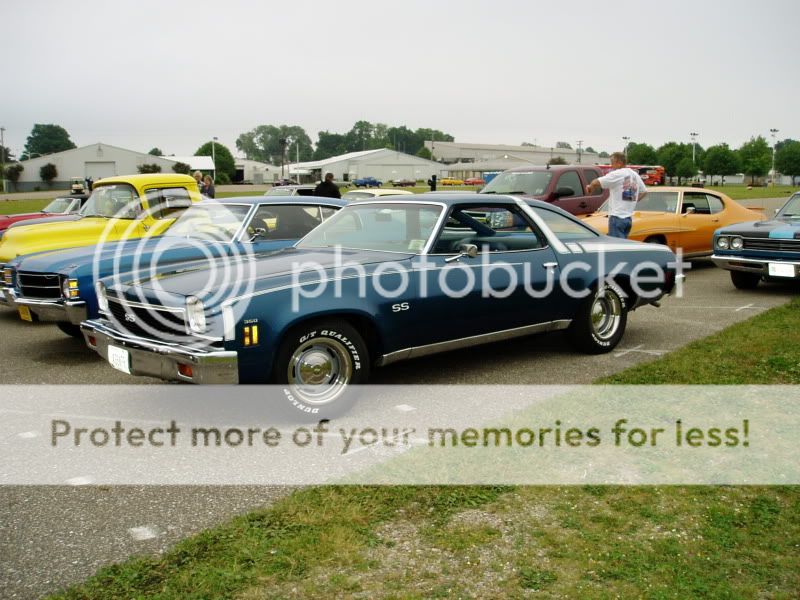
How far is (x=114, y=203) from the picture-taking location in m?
10.0

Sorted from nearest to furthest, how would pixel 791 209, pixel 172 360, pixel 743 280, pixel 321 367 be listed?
pixel 172 360 → pixel 321 367 → pixel 743 280 → pixel 791 209

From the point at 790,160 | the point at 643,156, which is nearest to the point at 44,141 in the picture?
the point at 643,156

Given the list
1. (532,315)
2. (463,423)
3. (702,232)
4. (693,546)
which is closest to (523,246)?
(532,315)

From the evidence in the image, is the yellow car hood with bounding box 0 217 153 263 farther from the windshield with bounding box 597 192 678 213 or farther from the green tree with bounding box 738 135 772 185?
the green tree with bounding box 738 135 772 185

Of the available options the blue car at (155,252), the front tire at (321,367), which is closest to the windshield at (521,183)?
the blue car at (155,252)

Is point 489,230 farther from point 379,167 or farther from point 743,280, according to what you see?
point 379,167

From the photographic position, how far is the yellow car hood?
9.34 m

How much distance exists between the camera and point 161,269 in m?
5.73

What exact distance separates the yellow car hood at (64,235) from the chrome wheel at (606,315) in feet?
17.9

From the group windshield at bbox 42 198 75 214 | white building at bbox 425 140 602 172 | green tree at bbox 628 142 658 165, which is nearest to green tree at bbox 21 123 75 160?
white building at bbox 425 140 602 172

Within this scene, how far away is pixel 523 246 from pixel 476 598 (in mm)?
3967

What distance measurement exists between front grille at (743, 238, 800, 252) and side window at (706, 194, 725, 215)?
8.95ft

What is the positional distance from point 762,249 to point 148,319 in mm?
8419

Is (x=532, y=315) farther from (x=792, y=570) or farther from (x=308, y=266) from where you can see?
(x=792, y=570)
